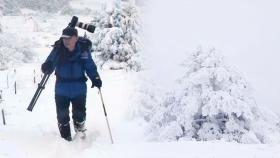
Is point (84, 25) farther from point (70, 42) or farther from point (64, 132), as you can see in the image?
point (64, 132)

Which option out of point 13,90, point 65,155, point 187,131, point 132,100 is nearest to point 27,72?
point 13,90

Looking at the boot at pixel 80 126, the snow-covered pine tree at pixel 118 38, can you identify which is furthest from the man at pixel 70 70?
the snow-covered pine tree at pixel 118 38

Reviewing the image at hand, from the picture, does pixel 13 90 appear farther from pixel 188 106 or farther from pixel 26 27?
pixel 26 27

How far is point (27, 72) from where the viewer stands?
22.0 meters

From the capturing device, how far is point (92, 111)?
14766 mm

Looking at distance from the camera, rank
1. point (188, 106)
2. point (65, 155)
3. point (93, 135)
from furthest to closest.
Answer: point (188, 106) < point (93, 135) < point (65, 155)

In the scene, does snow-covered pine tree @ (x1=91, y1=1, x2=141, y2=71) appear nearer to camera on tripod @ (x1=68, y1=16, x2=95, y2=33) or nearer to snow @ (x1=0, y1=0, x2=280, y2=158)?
snow @ (x1=0, y1=0, x2=280, y2=158)

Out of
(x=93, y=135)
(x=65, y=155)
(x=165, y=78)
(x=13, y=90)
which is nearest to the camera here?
(x=65, y=155)

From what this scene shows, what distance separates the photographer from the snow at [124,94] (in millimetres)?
8188

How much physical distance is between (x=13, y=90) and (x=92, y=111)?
179 inches

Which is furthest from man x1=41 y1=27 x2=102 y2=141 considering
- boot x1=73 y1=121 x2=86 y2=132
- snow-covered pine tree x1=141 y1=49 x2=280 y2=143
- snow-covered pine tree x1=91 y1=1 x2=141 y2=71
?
snow-covered pine tree x1=91 y1=1 x2=141 y2=71

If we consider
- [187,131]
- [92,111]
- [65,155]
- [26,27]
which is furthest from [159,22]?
[65,155]

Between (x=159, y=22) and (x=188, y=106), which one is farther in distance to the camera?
(x=159, y=22)

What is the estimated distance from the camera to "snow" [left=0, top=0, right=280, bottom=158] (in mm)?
8188
